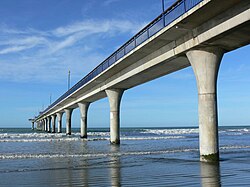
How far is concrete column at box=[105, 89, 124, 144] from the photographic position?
30.3 metres

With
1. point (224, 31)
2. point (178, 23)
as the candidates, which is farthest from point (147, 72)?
point (224, 31)

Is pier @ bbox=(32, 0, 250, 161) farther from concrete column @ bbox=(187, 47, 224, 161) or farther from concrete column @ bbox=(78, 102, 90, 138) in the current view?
concrete column @ bbox=(78, 102, 90, 138)

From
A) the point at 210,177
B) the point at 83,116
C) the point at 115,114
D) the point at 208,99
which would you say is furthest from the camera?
the point at 83,116

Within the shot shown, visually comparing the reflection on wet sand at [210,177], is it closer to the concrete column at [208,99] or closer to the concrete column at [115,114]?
the concrete column at [208,99]

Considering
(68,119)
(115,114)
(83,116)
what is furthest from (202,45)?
(68,119)

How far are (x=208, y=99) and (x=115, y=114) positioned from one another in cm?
1706

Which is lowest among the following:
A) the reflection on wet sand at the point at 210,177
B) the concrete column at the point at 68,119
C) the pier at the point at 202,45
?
the reflection on wet sand at the point at 210,177

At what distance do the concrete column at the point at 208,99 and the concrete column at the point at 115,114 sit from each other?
16492mm

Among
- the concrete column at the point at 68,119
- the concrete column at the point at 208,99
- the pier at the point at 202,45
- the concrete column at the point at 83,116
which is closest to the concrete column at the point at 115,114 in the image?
the pier at the point at 202,45

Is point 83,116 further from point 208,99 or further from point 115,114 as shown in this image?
point 208,99

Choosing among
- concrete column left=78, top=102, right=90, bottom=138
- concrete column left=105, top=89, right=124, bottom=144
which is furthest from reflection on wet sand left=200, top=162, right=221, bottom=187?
concrete column left=78, top=102, right=90, bottom=138

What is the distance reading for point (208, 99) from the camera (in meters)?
14.2

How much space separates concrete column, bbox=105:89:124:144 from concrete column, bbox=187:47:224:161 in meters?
16.5

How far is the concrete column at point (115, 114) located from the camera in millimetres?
30297
